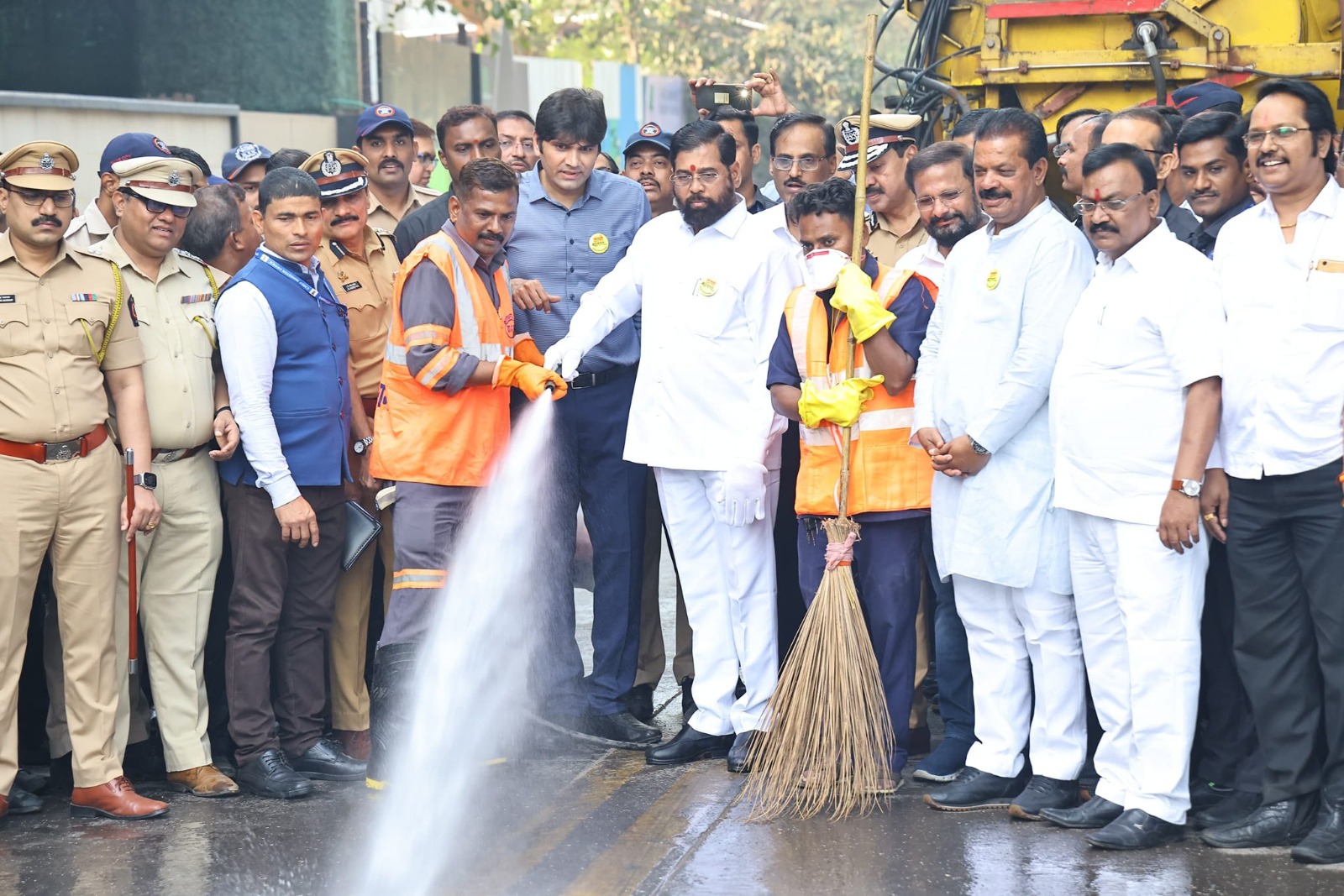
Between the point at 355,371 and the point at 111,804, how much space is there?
2.00 meters

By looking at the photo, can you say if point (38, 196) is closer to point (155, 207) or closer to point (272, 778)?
point (155, 207)

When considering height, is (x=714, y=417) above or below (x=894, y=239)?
below

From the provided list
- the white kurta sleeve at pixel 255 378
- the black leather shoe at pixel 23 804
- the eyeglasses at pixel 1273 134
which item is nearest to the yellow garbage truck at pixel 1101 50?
the eyeglasses at pixel 1273 134

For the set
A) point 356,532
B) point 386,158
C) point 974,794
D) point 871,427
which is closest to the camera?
point 974,794

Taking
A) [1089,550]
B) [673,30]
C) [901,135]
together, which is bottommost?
[1089,550]

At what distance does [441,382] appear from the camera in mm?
5777

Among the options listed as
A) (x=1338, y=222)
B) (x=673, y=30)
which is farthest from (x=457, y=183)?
(x=673, y=30)

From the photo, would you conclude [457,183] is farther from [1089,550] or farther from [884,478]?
[1089,550]

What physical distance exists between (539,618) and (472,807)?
3.85ft

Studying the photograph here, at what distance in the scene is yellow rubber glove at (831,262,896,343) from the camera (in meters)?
5.35

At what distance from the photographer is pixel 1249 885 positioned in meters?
4.56

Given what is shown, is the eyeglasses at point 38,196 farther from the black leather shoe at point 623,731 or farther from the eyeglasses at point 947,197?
the eyeglasses at point 947,197

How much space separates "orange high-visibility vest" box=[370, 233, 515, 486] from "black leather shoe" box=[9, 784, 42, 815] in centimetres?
171

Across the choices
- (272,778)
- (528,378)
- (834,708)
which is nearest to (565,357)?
(528,378)
